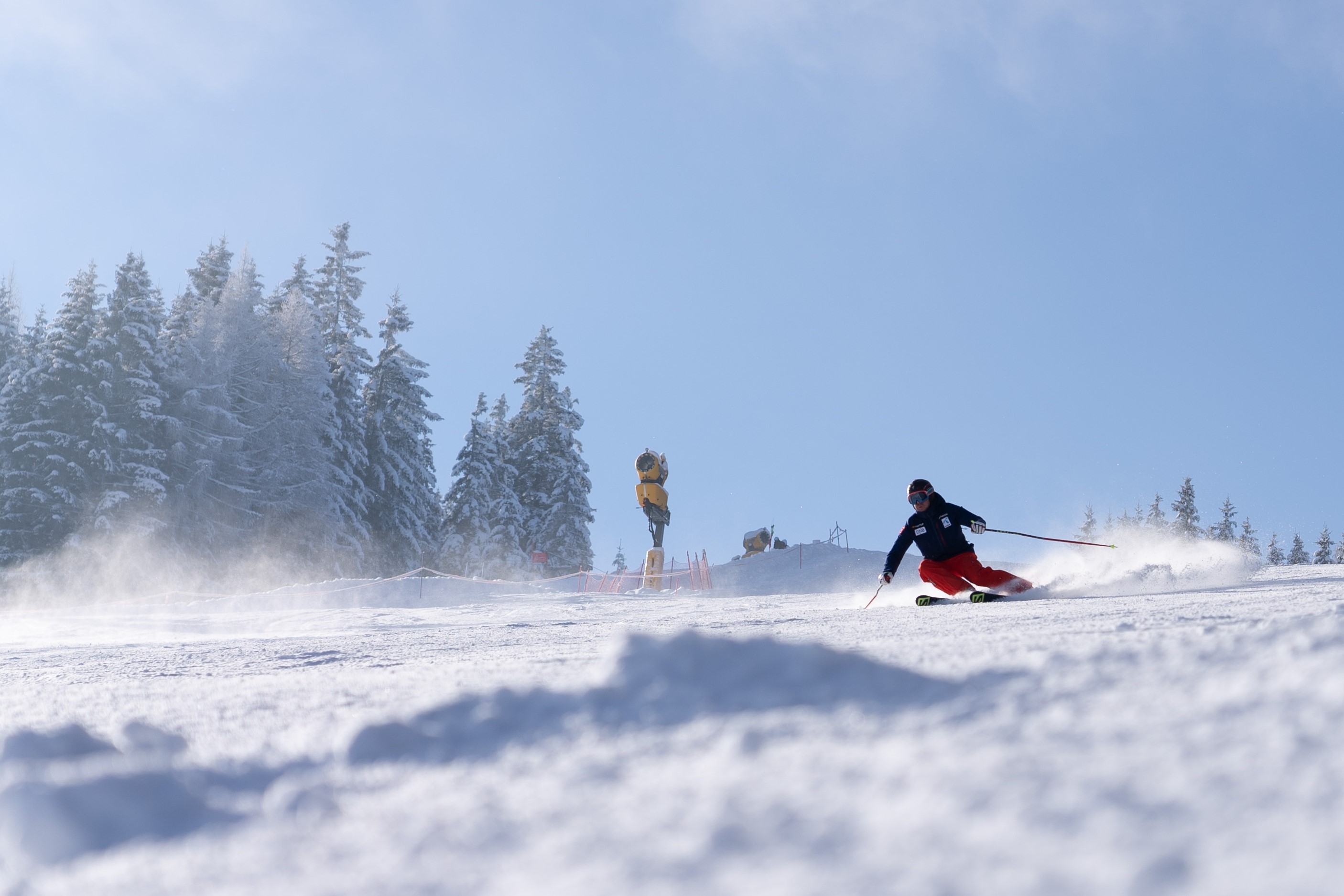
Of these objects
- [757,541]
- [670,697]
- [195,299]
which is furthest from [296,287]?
[670,697]

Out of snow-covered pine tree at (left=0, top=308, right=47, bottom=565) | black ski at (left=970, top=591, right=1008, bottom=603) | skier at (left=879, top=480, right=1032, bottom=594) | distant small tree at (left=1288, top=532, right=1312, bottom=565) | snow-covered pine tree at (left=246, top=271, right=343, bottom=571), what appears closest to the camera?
black ski at (left=970, top=591, right=1008, bottom=603)

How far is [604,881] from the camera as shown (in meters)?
0.86

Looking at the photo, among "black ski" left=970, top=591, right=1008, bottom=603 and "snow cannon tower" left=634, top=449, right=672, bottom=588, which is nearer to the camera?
"black ski" left=970, top=591, right=1008, bottom=603

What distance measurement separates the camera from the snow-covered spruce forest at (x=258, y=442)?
2703 cm

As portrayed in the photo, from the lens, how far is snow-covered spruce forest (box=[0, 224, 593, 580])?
2703 cm

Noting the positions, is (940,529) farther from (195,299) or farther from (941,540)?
(195,299)

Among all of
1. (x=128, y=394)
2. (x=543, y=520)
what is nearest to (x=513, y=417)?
(x=543, y=520)

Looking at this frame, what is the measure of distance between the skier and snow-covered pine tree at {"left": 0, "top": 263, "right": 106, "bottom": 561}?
2640 cm

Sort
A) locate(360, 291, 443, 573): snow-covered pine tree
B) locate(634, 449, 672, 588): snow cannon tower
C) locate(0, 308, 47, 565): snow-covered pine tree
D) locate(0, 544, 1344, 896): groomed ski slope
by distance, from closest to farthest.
→ locate(0, 544, 1344, 896): groomed ski slope, locate(634, 449, 672, 588): snow cannon tower, locate(0, 308, 47, 565): snow-covered pine tree, locate(360, 291, 443, 573): snow-covered pine tree

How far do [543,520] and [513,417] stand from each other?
221 inches

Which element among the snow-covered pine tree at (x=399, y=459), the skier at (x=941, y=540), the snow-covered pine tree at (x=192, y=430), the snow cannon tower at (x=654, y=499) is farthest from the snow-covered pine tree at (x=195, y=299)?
the skier at (x=941, y=540)

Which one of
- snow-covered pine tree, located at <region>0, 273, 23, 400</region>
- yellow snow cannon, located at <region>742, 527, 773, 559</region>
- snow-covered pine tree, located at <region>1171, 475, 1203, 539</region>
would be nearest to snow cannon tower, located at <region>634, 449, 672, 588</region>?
yellow snow cannon, located at <region>742, 527, 773, 559</region>

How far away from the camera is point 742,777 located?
3.49 feet

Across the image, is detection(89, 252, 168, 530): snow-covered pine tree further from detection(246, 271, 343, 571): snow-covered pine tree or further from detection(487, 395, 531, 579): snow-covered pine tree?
detection(487, 395, 531, 579): snow-covered pine tree
